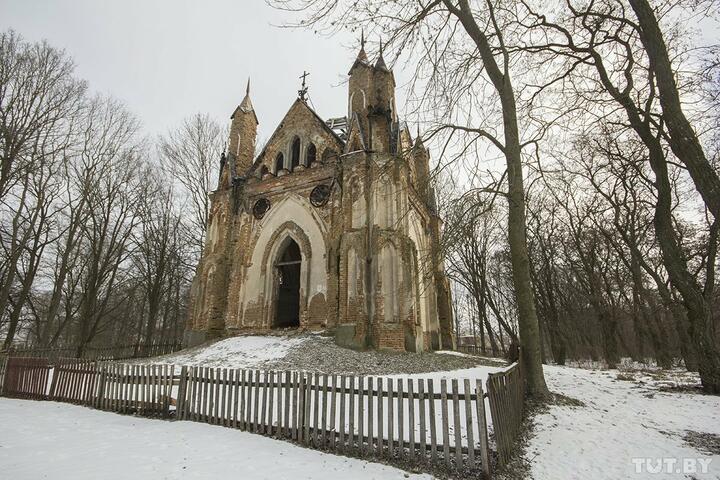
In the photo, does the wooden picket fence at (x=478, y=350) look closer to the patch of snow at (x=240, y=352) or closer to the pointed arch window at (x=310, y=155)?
the patch of snow at (x=240, y=352)

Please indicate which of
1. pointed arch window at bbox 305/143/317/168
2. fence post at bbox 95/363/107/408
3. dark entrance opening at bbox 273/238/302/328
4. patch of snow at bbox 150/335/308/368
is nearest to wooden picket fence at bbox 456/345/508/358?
dark entrance opening at bbox 273/238/302/328

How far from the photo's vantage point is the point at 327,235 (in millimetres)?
14234

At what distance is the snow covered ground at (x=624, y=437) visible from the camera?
13.5 feet

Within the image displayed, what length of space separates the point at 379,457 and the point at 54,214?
67.3 ft

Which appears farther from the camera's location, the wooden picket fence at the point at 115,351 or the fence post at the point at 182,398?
the wooden picket fence at the point at 115,351

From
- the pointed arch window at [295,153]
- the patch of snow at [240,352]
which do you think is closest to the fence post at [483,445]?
the patch of snow at [240,352]

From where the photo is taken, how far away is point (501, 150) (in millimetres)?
8633

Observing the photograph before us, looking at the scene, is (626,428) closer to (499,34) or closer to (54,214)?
(499,34)

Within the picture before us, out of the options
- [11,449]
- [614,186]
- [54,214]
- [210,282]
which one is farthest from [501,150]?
[54,214]

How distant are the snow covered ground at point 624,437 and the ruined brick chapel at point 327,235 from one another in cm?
558

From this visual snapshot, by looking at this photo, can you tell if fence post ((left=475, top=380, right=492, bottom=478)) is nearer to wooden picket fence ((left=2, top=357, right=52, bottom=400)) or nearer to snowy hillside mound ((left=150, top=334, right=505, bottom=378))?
snowy hillside mound ((left=150, top=334, right=505, bottom=378))

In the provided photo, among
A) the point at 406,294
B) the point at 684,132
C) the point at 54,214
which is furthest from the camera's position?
the point at 54,214

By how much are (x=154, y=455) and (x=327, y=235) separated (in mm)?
10235

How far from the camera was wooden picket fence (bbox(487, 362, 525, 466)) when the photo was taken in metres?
4.18
